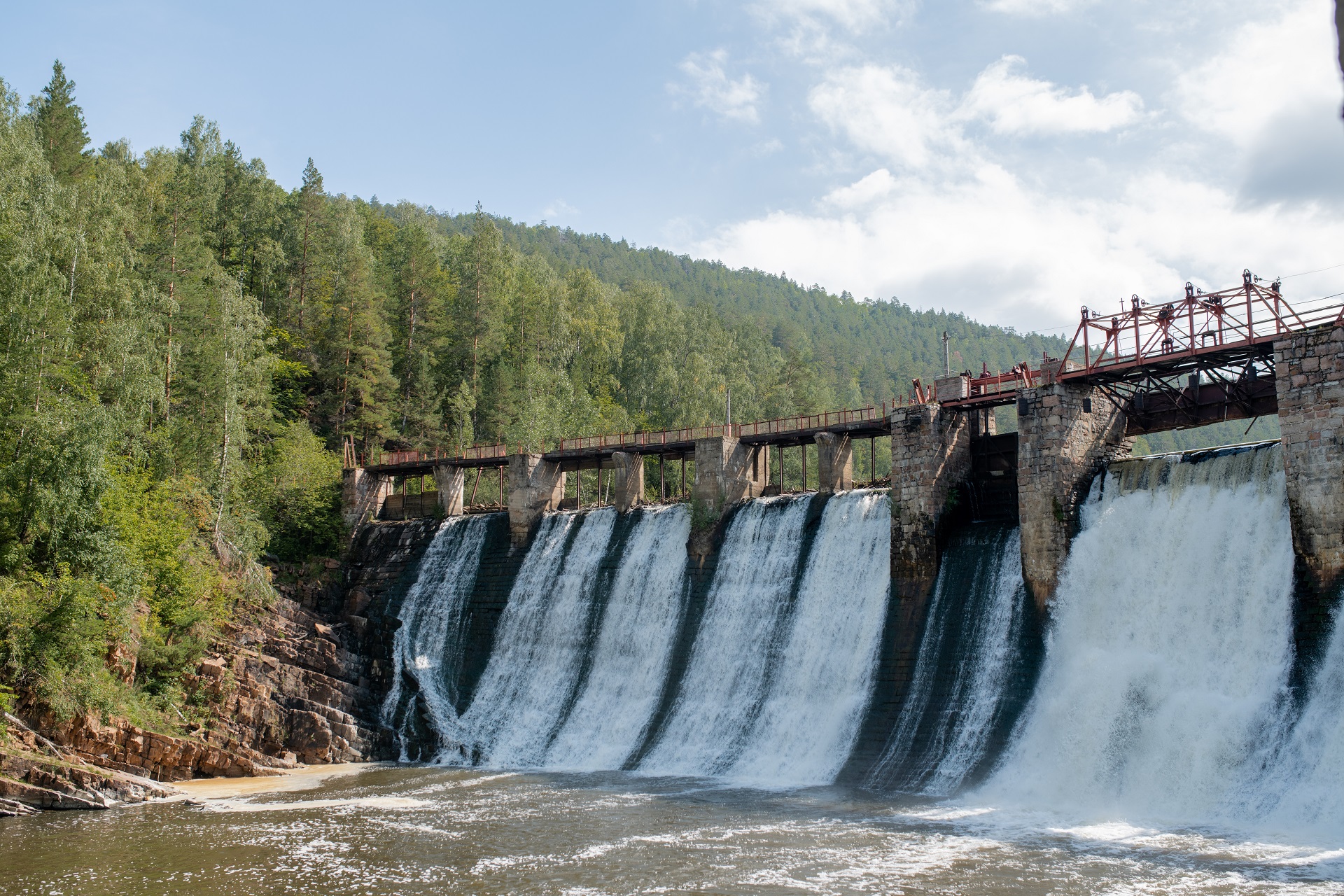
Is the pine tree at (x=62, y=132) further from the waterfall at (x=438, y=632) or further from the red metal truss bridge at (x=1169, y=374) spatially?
the red metal truss bridge at (x=1169, y=374)

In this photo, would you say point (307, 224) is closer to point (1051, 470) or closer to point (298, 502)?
point (298, 502)

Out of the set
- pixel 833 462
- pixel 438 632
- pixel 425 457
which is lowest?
pixel 438 632

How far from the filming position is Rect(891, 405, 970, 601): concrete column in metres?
34.0

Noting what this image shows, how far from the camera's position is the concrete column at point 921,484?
1337 inches

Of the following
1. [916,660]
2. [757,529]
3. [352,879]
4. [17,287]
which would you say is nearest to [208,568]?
[17,287]

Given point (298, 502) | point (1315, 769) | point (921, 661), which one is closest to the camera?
point (1315, 769)

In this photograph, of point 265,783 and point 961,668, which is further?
point 265,783

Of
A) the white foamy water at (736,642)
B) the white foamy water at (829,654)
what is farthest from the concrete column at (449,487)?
the white foamy water at (829,654)

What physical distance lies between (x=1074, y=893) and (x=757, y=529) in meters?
22.3

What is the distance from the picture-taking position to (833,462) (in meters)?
41.3

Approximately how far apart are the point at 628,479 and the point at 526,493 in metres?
4.67

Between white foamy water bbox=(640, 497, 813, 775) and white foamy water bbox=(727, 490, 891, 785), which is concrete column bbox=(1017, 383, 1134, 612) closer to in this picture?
white foamy water bbox=(727, 490, 891, 785)

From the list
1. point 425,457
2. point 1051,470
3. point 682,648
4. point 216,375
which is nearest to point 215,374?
point 216,375

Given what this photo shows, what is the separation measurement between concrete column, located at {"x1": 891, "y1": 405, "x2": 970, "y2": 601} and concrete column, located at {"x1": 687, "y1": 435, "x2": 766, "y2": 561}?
7.91 meters
